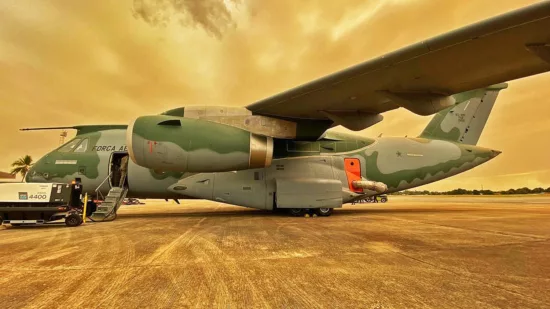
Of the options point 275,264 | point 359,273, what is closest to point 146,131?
point 275,264

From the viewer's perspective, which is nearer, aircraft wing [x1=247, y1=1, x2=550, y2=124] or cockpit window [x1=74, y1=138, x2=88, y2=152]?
aircraft wing [x1=247, y1=1, x2=550, y2=124]

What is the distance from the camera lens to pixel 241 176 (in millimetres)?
10062

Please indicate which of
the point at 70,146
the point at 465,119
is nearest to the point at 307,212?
the point at 465,119

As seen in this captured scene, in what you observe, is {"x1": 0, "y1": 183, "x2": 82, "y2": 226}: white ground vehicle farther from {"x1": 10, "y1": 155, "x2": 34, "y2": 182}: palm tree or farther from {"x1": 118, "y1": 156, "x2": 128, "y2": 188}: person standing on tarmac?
{"x1": 10, "y1": 155, "x2": 34, "y2": 182}: palm tree

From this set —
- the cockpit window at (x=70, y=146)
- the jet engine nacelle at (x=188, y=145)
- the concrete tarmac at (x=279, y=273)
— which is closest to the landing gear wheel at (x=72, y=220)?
the jet engine nacelle at (x=188, y=145)

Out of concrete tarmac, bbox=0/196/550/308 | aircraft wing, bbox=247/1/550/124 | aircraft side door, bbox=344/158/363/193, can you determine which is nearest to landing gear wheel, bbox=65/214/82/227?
concrete tarmac, bbox=0/196/550/308

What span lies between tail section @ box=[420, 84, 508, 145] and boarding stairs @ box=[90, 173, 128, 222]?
41.8 ft

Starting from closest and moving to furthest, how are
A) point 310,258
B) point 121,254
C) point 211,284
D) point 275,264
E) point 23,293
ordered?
1. point 23,293
2. point 211,284
3. point 275,264
4. point 310,258
5. point 121,254

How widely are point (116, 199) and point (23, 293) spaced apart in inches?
299

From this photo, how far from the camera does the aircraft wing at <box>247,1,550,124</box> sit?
4359 mm

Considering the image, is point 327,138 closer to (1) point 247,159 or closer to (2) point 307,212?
(2) point 307,212

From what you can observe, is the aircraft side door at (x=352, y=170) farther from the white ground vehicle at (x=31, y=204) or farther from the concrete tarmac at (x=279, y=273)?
the white ground vehicle at (x=31, y=204)

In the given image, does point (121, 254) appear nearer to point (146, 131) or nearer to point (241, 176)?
point (146, 131)

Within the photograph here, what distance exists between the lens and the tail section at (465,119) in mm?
12719
